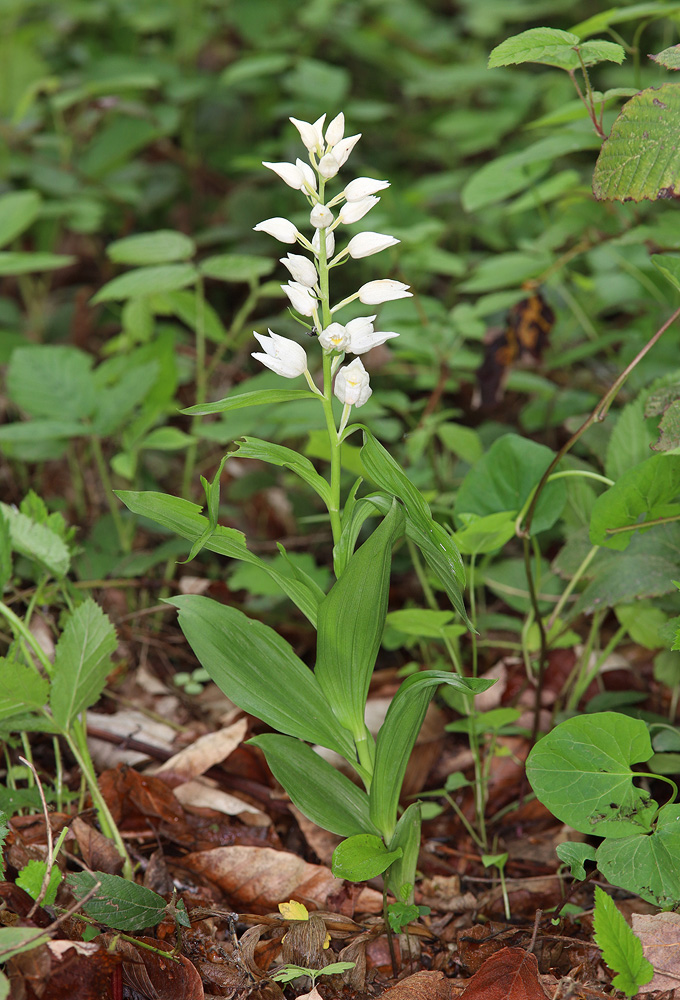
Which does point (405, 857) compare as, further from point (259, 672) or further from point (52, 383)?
point (52, 383)

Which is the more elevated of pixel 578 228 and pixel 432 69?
pixel 432 69

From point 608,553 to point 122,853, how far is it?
0.99 meters

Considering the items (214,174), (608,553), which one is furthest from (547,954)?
(214,174)

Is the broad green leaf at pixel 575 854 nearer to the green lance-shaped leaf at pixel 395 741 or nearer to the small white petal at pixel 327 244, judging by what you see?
the green lance-shaped leaf at pixel 395 741

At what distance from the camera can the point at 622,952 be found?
96 centimetres

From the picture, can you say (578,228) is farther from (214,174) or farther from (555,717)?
(214,174)

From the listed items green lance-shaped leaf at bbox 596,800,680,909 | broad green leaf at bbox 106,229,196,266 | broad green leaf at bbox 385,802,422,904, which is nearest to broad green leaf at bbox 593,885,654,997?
green lance-shaped leaf at bbox 596,800,680,909

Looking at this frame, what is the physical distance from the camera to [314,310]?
43.3 inches

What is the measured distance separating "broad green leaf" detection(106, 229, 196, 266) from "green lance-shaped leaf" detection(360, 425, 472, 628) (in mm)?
1224

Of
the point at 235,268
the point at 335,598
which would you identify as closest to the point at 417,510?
the point at 335,598

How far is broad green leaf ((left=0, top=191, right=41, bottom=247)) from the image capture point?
7.59ft

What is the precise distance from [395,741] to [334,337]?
0.58 metres

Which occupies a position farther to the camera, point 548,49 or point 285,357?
point 548,49

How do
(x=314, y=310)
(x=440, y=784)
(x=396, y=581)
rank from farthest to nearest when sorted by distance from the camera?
(x=396, y=581), (x=440, y=784), (x=314, y=310)
